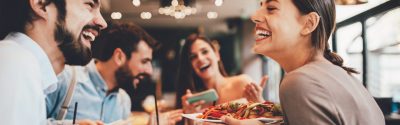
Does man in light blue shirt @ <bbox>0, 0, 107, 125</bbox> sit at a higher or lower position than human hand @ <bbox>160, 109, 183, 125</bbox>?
higher

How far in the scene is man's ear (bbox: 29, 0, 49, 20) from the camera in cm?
163

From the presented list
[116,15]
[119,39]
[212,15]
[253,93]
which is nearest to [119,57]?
[119,39]

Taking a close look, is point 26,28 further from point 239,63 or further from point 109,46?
point 239,63


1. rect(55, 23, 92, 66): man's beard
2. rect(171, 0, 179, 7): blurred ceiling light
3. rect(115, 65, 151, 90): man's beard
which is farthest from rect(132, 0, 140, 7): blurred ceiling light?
rect(55, 23, 92, 66): man's beard

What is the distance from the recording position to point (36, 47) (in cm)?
164

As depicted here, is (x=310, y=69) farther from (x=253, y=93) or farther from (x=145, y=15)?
(x=145, y=15)

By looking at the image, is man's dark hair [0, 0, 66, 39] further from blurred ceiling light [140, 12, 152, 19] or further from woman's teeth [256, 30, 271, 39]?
woman's teeth [256, 30, 271, 39]

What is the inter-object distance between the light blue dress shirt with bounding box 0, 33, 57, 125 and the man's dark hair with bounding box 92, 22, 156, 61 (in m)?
0.42

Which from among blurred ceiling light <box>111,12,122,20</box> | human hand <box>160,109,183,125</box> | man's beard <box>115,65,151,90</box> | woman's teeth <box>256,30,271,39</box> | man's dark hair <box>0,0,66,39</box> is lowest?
human hand <box>160,109,183,125</box>

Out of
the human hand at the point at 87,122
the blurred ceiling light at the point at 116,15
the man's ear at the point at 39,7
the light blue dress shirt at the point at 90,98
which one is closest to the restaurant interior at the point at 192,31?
the blurred ceiling light at the point at 116,15

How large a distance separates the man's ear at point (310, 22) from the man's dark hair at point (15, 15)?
1123 millimetres

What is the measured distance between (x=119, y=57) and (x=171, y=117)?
480 mm

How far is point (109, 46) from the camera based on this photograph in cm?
217

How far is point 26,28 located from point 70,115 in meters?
0.52
